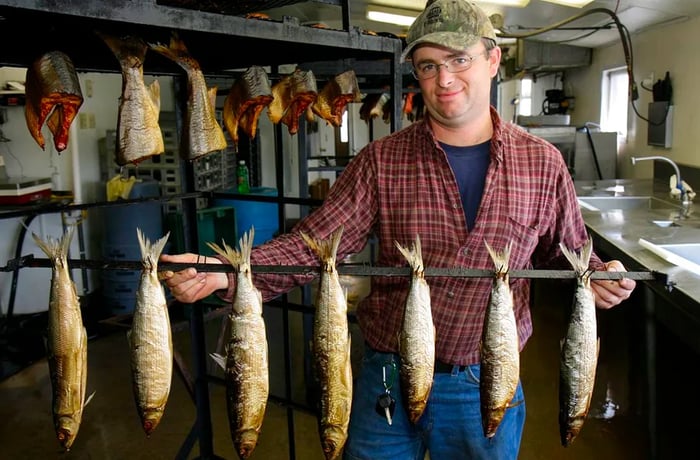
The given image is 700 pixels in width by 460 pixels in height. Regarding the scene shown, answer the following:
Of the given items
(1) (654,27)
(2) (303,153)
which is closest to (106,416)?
Result: (2) (303,153)

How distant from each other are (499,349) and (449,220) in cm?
52

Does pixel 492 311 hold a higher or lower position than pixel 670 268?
higher

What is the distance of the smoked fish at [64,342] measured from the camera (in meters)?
1.66

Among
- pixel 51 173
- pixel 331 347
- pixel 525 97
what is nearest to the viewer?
pixel 331 347

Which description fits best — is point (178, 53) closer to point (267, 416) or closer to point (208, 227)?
point (267, 416)

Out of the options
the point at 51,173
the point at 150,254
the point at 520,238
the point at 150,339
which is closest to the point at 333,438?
the point at 150,339

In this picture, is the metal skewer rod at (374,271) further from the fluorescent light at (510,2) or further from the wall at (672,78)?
the fluorescent light at (510,2)

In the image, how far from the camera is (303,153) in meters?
5.02

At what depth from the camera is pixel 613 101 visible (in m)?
8.19

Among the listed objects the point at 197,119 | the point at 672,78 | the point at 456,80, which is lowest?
the point at 197,119

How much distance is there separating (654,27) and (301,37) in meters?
5.93

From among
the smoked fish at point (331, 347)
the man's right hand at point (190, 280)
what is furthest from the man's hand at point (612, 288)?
the man's right hand at point (190, 280)

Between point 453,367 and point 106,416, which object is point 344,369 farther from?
point 106,416

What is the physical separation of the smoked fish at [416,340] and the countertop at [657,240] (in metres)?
0.68
